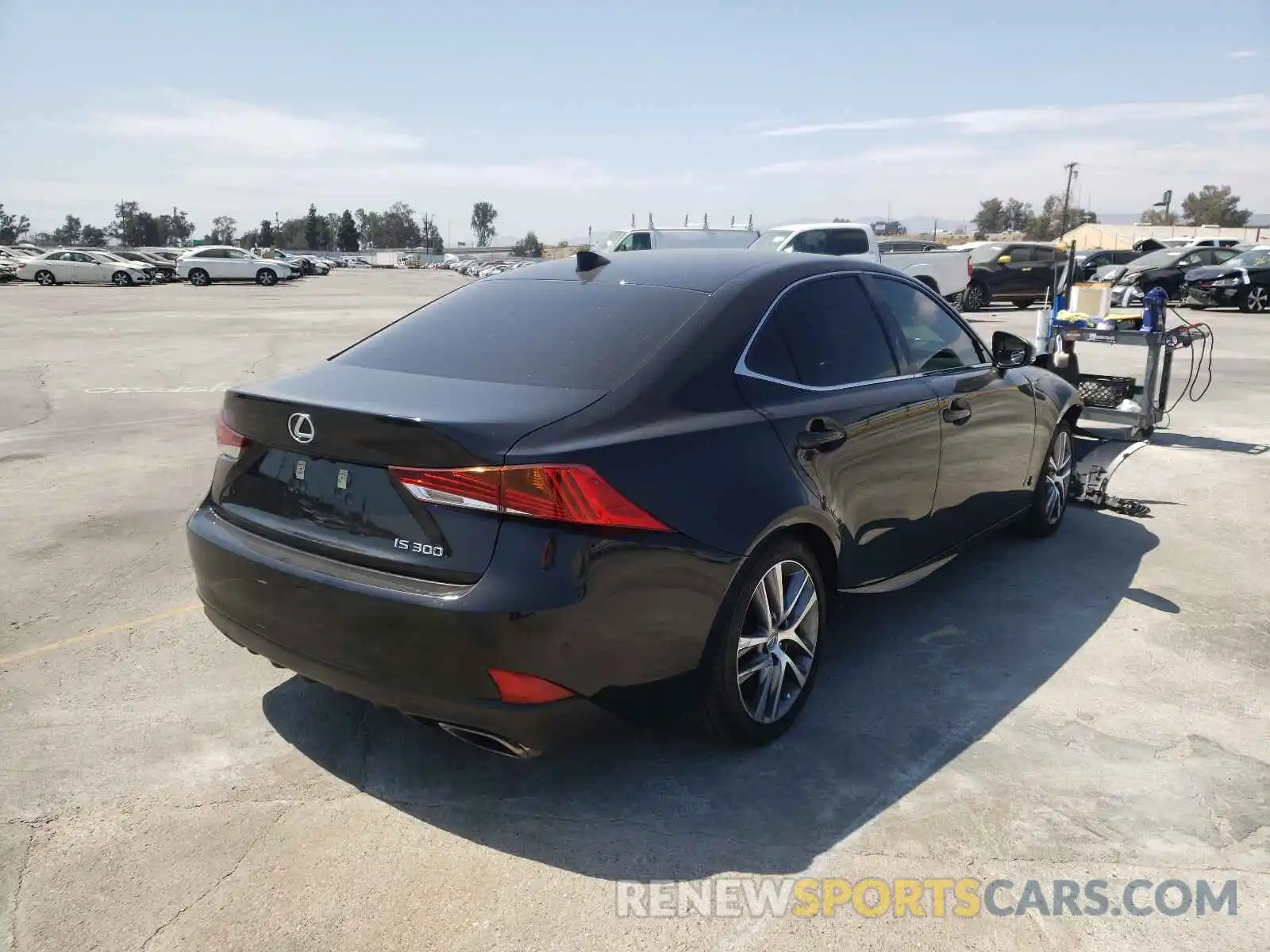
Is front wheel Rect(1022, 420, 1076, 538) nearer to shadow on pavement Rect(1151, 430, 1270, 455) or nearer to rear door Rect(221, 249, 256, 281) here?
shadow on pavement Rect(1151, 430, 1270, 455)

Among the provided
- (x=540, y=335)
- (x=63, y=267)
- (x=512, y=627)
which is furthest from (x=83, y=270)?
(x=512, y=627)

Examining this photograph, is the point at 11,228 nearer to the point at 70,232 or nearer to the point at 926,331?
the point at 70,232

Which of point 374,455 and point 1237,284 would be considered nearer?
point 374,455

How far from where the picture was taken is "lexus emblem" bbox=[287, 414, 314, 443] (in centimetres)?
301

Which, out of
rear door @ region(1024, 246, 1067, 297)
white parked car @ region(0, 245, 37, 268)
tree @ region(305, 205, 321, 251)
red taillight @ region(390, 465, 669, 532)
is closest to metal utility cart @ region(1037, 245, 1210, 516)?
red taillight @ region(390, 465, 669, 532)

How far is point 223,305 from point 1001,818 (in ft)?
100

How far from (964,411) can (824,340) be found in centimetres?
109

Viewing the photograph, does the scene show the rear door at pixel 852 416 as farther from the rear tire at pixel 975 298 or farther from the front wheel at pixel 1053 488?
the rear tire at pixel 975 298

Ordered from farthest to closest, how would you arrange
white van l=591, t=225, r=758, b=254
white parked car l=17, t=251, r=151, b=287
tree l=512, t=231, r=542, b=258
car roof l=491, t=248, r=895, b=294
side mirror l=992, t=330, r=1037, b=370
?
tree l=512, t=231, r=542, b=258
white parked car l=17, t=251, r=151, b=287
white van l=591, t=225, r=758, b=254
side mirror l=992, t=330, r=1037, b=370
car roof l=491, t=248, r=895, b=294

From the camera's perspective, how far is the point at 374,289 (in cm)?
4378

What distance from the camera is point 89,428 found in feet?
30.3

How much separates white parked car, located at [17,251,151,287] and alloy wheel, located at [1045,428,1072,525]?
155ft

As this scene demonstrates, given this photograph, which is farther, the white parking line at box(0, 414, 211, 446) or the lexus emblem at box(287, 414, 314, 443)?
the white parking line at box(0, 414, 211, 446)

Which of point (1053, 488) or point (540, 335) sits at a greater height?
point (540, 335)
